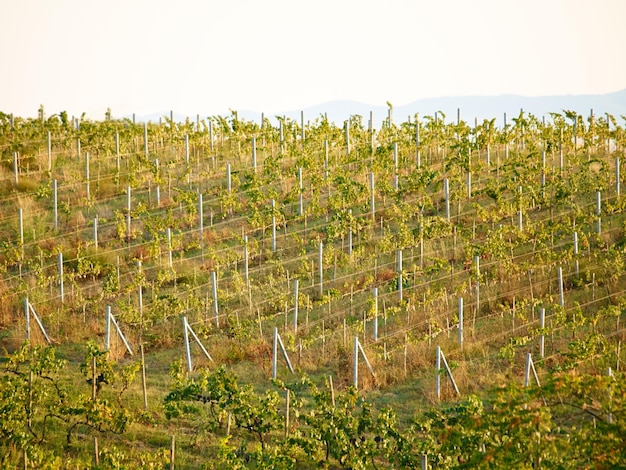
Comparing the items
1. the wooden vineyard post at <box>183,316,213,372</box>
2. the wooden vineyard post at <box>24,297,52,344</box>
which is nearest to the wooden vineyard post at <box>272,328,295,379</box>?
the wooden vineyard post at <box>183,316,213,372</box>

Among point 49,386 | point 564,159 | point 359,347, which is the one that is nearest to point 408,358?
point 359,347

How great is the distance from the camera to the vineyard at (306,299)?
34.3 feet

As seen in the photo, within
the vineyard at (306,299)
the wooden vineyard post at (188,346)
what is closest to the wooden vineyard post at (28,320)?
the vineyard at (306,299)

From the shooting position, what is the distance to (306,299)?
16.5 metres

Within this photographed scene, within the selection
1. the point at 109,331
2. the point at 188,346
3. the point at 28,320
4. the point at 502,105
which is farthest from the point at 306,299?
the point at 502,105

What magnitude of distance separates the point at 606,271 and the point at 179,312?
8.05 m

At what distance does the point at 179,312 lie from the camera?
16.5 meters

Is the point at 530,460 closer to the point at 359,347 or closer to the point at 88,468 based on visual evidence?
the point at 88,468

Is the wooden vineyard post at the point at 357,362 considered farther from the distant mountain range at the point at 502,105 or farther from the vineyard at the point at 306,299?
the distant mountain range at the point at 502,105

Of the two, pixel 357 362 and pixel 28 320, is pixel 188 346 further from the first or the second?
pixel 28 320

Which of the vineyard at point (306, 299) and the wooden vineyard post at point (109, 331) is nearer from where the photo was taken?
the vineyard at point (306, 299)

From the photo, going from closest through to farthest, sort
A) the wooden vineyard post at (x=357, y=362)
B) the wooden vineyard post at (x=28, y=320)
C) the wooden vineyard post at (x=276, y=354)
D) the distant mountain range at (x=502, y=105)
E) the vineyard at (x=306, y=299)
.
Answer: the vineyard at (x=306, y=299) → the wooden vineyard post at (x=357, y=362) → the wooden vineyard post at (x=276, y=354) → the wooden vineyard post at (x=28, y=320) → the distant mountain range at (x=502, y=105)

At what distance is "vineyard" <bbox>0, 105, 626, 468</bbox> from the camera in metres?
10.5

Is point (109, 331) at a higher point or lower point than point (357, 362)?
higher
